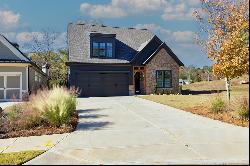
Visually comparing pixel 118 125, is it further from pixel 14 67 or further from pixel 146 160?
pixel 14 67

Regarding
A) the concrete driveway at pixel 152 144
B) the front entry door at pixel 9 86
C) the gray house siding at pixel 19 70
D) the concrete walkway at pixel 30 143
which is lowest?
the concrete walkway at pixel 30 143

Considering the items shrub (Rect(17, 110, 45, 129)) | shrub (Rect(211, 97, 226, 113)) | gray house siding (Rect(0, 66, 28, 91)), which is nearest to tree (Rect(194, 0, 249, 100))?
shrub (Rect(211, 97, 226, 113))

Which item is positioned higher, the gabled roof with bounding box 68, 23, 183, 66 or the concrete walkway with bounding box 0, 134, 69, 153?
the gabled roof with bounding box 68, 23, 183, 66

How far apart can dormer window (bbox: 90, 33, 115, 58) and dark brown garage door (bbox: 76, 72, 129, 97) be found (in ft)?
6.52

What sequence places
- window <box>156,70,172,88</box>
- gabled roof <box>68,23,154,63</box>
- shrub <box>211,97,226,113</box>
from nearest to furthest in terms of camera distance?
1. shrub <box>211,97,226,113</box>
2. gabled roof <box>68,23,154,63</box>
3. window <box>156,70,172,88</box>

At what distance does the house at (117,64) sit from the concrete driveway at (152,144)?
19.3 m

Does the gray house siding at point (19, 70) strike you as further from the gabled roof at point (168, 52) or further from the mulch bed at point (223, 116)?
the mulch bed at point (223, 116)

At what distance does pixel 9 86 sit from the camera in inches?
1128

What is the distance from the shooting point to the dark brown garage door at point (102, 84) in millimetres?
32750

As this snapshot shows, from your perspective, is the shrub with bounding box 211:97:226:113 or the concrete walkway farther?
the shrub with bounding box 211:97:226:113

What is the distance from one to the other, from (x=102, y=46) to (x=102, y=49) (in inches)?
11.6

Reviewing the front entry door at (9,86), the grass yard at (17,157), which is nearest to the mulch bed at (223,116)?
the grass yard at (17,157)

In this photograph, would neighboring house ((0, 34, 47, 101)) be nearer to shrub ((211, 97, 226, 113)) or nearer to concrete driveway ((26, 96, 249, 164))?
concrete driveway ((26, 96, 249, 164))

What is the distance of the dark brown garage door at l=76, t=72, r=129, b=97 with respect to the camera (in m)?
32.8
